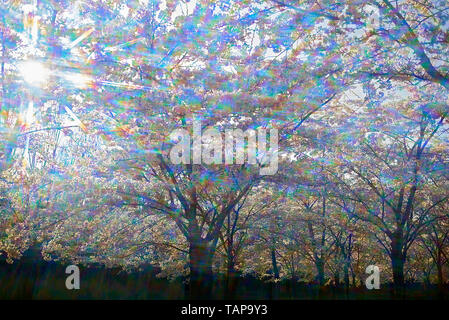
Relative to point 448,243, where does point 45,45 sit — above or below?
above

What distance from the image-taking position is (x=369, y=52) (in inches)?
284

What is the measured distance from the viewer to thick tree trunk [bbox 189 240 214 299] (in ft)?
38.1

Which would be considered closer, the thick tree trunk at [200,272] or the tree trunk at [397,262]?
the thick tree trunk at [200,272]

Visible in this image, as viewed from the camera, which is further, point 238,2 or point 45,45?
point 45,45

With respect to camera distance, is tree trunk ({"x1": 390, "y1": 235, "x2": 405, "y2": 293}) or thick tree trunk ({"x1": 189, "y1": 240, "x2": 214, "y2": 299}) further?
tree trunk ({"x1": 390, "y1": 235, "x2": 405, "y2": 293})

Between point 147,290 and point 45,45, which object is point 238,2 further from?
point 147,290

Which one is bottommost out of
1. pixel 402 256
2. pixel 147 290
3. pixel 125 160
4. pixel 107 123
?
pixel 147 290

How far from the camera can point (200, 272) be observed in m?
11.7

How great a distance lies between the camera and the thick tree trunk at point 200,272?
1162cm

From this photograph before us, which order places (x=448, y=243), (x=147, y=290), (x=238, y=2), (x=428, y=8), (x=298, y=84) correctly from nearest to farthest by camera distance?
1. (x=428, y=8)
2. (x=238, y=2)
3. (x=298, y=84)
4. (x=448, y=243)
5. (x=147, y=290)

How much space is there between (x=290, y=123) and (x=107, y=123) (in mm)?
5172

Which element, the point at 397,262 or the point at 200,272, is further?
the point at 397,262

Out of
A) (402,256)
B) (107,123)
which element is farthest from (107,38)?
(402,256)

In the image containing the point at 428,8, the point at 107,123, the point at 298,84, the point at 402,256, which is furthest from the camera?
the point at 402,256
